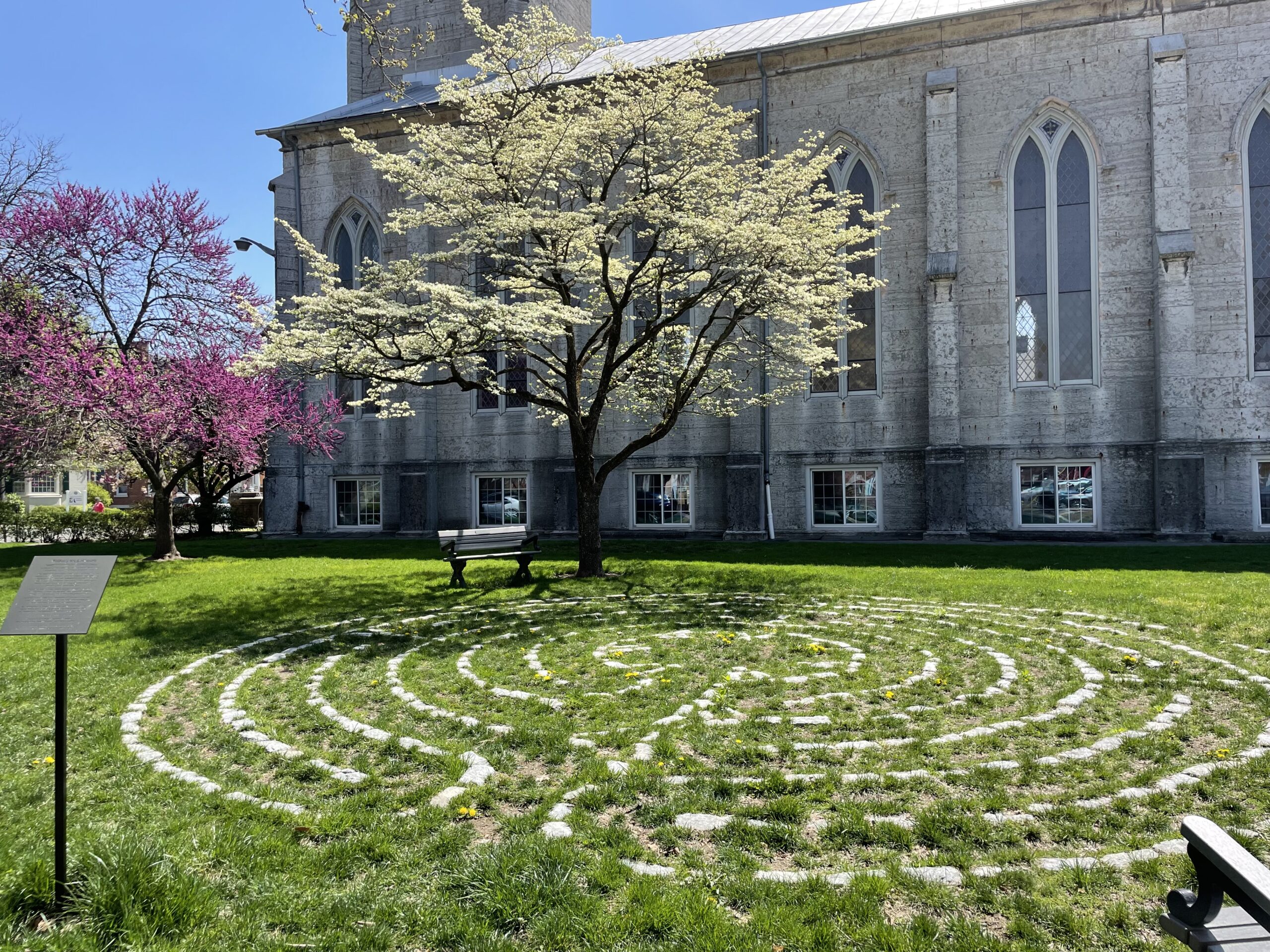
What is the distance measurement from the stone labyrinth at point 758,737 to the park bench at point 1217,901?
124 centimetres

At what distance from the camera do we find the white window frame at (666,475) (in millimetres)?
24344

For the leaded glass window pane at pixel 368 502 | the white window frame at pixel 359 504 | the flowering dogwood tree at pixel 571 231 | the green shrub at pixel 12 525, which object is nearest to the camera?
the flowering dogwood tree at pixel 571 231

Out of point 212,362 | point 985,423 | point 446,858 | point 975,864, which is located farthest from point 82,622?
point 985,423

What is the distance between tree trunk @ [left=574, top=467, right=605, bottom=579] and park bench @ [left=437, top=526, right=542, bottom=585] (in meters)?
0.92

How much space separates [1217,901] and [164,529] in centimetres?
2260

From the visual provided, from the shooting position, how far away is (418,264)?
14742 millimetres

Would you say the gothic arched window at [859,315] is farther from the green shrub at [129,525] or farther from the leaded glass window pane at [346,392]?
the green shrub at [129,525]

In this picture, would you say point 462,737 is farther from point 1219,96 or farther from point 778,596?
point 1219,96

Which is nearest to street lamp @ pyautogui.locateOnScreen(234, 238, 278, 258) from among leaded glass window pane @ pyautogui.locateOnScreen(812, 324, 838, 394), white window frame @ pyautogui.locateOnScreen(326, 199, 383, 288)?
white window frame @ pyautogui.locateOnScreen(326, 199, 383, 288)

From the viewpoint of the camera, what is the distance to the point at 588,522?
1551 cm

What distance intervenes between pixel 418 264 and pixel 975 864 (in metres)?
13.5

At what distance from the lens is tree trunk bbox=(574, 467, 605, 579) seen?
603 inches

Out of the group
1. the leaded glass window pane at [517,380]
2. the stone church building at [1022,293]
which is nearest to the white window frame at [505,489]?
the stone church building at [1022,293]

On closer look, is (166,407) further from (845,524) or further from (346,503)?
(845,524)
